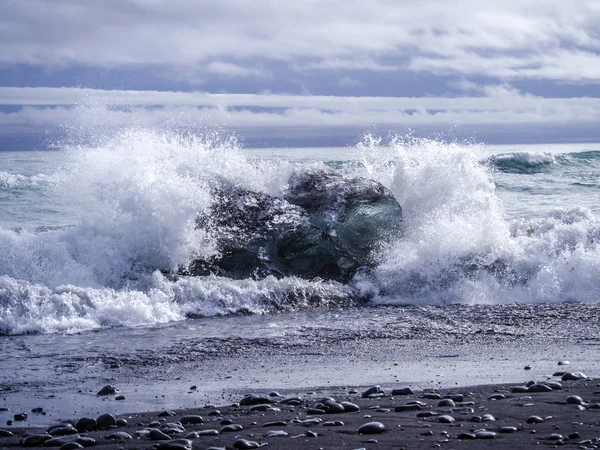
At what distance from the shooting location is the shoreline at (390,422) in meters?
4.15

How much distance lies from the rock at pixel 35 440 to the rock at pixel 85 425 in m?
0.35

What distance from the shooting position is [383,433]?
438cm

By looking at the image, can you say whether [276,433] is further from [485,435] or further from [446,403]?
[446,403]

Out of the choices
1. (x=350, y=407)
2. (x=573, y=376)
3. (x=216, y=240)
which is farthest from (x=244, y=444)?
(x=216, y=240)

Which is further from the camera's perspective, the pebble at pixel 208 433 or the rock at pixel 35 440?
the pebble at pixel 208 433

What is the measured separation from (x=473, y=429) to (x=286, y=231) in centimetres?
797

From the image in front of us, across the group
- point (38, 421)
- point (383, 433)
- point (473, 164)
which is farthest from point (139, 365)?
point (473, 164)

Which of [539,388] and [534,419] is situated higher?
[534,419]

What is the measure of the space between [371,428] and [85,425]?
5.79ft

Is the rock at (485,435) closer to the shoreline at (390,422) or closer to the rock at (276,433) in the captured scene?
the shoreline at (390,422)

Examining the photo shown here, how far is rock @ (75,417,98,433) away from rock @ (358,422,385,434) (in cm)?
166

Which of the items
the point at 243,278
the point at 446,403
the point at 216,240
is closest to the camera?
the point at 446,403

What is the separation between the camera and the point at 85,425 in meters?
4.75

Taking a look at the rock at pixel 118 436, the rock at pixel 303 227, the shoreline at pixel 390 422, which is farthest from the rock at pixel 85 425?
the rock at pixel 303 227
